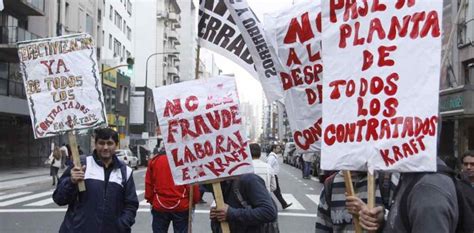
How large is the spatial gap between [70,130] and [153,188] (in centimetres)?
261

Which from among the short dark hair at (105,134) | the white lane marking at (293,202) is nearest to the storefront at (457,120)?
the white lane marking at (293,202)

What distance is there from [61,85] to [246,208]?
2027mm

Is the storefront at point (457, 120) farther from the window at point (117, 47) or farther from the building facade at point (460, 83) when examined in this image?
the window at point (117, 47)

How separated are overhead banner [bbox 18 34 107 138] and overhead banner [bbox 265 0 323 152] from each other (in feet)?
5.87

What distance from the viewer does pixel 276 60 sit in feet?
14.5

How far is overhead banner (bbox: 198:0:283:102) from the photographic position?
16.2 ft

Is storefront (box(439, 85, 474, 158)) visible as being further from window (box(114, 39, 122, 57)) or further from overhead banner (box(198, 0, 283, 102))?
window (box(114, 39, 122, 57))

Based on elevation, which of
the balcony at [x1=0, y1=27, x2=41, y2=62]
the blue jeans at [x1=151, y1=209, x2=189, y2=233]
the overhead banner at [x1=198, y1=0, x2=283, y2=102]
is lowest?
the blue jeans at [x1=151, y1=209, x2=189, y2=233]

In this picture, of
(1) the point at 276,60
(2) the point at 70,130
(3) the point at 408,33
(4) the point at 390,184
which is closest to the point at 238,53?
(1) the point at 276,60

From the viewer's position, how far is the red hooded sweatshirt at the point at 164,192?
720cm

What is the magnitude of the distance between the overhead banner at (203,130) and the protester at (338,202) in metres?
0.63

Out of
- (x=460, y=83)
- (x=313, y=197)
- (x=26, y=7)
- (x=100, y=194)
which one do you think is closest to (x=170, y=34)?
(x=26, y=7)

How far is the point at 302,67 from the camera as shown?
166 inches

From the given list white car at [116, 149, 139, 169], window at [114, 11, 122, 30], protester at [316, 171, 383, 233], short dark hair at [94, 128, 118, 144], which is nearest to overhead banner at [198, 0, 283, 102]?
protester at [316, 171, 383, 233]
